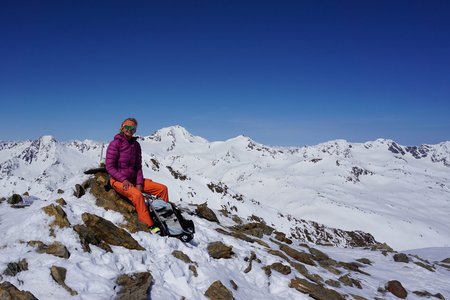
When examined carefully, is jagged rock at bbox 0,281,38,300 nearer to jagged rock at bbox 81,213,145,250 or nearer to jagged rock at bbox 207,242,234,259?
jagged rock at bbox 81,213,145,250

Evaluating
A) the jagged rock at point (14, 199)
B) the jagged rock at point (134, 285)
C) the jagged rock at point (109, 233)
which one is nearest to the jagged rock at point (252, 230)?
the jagged rock at point (109, 233)

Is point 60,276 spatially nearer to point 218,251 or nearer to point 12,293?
point 12,293

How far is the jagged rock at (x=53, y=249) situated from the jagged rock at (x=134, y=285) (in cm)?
164

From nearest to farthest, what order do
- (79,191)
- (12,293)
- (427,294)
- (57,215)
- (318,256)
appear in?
1. (12,293)
2. (57,215)
3. (79,191)
4. (427,294)
5. (318,256)

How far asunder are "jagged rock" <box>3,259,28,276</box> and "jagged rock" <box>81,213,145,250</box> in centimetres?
232

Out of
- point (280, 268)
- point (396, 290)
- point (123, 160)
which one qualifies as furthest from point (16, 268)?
point (396, 290)

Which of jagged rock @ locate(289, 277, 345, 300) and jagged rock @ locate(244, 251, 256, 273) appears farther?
jagged rock @ locate(244, 251, 256, 273)

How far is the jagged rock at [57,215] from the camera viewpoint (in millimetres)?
10205

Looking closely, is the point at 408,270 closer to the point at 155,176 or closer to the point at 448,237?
the point at 155,176

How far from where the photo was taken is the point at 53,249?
913 centimetres

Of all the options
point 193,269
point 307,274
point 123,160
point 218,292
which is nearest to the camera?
point 218,292

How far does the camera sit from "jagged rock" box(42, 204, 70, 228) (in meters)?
10.2

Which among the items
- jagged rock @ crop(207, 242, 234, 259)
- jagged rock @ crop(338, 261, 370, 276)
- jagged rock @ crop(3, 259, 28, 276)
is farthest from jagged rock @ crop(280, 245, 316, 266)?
jagged rock @ crop(3, 259, 28, 276)

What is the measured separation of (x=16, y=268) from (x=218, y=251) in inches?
264
